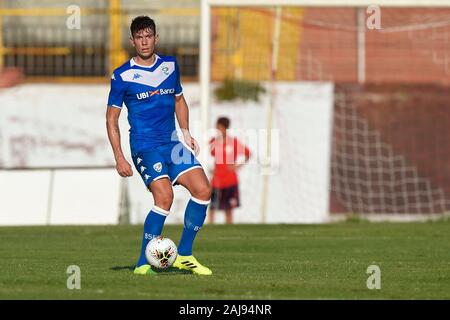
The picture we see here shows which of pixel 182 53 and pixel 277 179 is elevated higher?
pixel 182 53

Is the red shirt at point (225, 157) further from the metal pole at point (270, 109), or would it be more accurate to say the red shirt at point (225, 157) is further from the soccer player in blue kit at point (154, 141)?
the soccer player in blue kit at point (154, 141)

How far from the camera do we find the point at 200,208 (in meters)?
10.7

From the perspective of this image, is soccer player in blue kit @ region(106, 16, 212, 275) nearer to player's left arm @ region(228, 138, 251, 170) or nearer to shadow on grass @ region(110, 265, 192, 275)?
shadow on grass @ region(110, 265, 192, 275)

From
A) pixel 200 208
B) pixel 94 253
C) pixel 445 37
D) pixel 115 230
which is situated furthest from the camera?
pixel 445 37

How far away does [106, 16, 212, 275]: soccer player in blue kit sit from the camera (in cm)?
1055

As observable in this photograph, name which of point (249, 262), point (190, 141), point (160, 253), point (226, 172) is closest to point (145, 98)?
point (190, 141)

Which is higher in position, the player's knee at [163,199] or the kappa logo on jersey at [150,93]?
the kappa logo on jersey at [150,93]

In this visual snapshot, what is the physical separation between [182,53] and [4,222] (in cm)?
610

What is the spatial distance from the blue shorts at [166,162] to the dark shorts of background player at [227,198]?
1026 cm

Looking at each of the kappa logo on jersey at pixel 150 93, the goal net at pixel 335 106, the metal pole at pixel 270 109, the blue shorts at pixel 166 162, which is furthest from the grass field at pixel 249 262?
the goal net at pixel 335 106

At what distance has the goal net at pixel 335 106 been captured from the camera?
2264cm

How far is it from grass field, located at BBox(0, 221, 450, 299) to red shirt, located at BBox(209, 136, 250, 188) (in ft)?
8.43

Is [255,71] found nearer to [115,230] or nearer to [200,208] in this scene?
[115,230]
